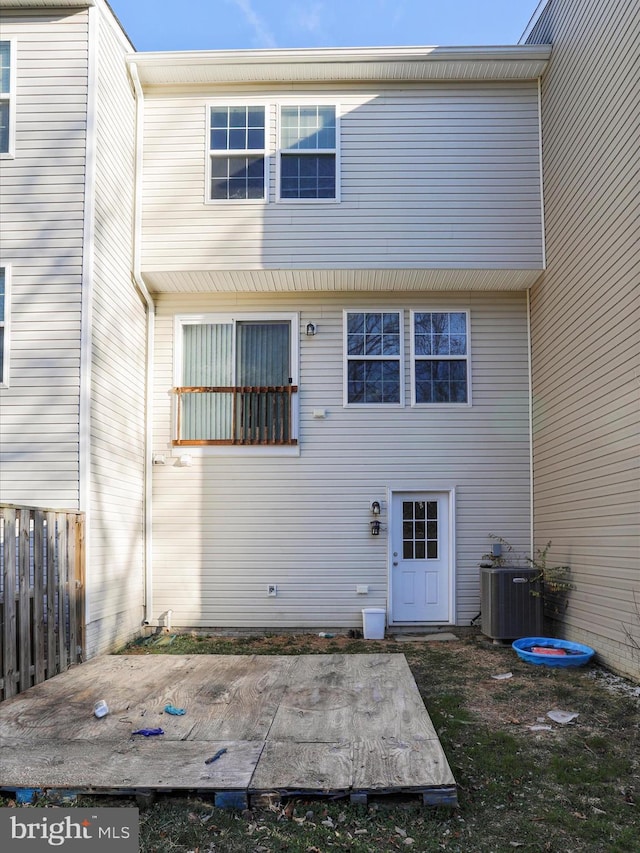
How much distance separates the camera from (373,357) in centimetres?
→ 853

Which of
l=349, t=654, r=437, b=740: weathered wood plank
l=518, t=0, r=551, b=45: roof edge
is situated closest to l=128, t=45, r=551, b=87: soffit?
l=518, t=0, r=551, b=45: roof edge

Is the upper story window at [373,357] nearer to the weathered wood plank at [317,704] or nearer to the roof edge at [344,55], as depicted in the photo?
the roof edge at [344,55]

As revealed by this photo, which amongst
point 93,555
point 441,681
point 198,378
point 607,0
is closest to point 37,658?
point 93,555

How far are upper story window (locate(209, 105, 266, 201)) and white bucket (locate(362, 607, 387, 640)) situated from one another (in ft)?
16.6

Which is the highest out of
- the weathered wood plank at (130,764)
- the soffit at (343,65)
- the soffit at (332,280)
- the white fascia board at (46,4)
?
the soffit at (343,65)

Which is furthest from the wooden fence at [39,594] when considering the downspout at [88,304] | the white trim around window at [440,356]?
the white trim around window at [440,356]

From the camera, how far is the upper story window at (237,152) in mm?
8172

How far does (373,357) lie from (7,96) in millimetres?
4835

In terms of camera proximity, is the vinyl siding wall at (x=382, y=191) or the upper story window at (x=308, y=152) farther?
the upper story window at (x=308, y=152)

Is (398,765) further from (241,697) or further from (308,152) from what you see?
(308,152)

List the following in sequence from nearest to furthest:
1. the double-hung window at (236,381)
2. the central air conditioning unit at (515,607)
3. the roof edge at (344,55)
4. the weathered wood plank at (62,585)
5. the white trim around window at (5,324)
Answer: the weathered wood plank at (62,585) → the white trim around window at (5,324) → the central air conditioning unit at (515,607) → the roof edge at (344,55) → the double-hung window at (236,381)

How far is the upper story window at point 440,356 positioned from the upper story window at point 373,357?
224 millimetres

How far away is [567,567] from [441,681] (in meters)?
2.18

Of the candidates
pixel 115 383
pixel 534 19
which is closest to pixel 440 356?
pixel 115 383
